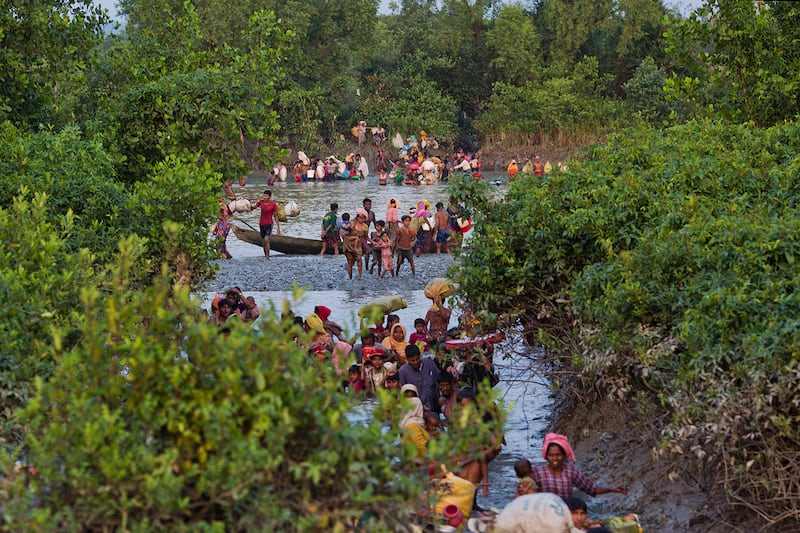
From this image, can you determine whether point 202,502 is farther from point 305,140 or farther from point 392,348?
point 305,140

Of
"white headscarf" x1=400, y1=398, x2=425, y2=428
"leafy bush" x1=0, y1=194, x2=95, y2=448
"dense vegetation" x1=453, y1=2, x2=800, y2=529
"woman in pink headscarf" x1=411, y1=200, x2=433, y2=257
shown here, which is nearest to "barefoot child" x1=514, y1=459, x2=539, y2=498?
"dense vegetation" x1=453, y1=2, x2=800, y2=529

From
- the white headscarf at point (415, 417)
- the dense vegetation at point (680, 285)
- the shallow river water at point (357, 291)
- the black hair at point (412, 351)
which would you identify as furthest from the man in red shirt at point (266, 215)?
the white headscarf at point (415, 417)

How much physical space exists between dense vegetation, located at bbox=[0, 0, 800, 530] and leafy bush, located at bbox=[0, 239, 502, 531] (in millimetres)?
13

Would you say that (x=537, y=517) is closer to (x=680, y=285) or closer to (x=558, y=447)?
(x=558, y=447)

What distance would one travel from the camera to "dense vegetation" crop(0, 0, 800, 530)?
18.3 ft

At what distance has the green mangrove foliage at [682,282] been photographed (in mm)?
7434

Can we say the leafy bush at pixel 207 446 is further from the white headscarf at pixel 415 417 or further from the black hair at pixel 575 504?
the white headscarf at pixel 415 417

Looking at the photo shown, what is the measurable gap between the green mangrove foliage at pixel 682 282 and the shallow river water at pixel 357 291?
0.89 m

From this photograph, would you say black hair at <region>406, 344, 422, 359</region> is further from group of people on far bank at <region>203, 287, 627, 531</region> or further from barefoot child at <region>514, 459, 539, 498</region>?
barefoot child at <region>514, 459, 539, 498</region>

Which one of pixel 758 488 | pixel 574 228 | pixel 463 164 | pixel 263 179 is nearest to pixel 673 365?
pixel 758 488

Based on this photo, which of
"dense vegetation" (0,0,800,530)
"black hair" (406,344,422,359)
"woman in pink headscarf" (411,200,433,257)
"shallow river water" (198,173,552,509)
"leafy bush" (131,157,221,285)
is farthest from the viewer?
"woman in pink headscarf" (411,200,433,257)

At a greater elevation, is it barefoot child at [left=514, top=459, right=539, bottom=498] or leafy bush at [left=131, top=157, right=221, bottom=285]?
leafy bush at [left=131, top=157, right=221, bottom=285]

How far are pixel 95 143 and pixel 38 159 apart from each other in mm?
883

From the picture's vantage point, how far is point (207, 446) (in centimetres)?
557
